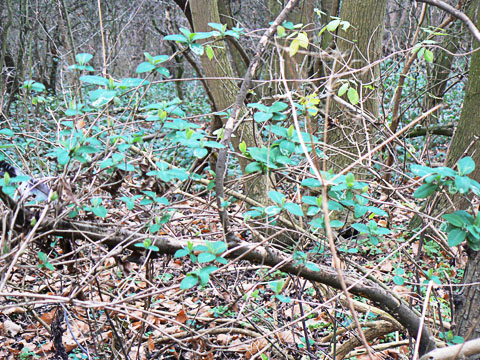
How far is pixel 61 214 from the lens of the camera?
1607 mm

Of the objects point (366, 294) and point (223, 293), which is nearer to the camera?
point (366, 294)

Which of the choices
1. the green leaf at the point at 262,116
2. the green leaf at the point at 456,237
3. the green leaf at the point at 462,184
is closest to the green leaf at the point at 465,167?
the green leaf at the point at 462,184

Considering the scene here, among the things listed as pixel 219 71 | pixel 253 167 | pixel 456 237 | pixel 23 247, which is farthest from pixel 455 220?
pixel 219 71

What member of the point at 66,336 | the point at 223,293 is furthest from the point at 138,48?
the point at 223,293

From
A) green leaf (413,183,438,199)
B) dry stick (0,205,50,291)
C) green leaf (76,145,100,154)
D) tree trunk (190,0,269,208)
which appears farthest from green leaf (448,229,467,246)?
tree trunk (190,0,269,208)

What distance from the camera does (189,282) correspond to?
146cm

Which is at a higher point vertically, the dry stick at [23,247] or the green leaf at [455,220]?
the green leaf at [455,220]

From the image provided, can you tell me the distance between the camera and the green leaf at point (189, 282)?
4.73 feet

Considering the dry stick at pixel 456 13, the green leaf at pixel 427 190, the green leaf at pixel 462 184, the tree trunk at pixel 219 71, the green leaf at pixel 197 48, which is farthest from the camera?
the tree trunk at pixel 219 71

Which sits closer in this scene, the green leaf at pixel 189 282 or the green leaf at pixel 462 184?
the green leaf at pixel 462 184

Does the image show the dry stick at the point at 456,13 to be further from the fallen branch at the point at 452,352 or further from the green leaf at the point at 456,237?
the fallen branch at the point at 452,352

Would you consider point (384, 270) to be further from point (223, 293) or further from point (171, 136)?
point (171, 136)

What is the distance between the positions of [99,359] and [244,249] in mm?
1408

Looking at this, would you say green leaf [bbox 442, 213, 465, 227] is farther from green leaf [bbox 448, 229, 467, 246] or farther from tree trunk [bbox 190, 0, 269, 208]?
tree trunk [bbox 190, 0, 269, 208]
